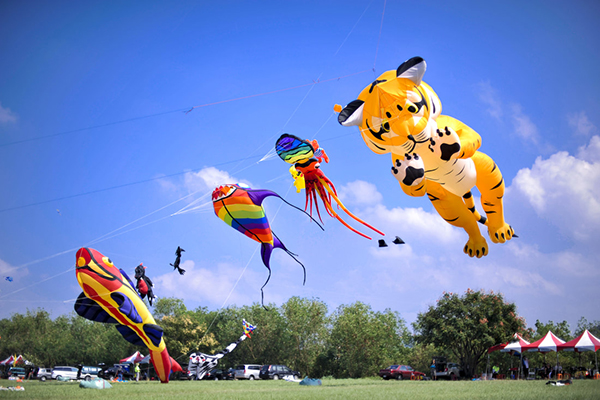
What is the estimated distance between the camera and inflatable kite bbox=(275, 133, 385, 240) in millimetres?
9000

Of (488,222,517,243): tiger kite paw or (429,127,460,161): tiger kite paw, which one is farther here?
(488,222,517,243): tiger kite paw

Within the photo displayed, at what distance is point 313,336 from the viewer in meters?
39.3

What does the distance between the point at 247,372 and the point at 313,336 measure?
33.0 feet

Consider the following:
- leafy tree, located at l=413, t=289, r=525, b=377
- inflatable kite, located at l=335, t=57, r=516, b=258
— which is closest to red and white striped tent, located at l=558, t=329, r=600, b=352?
leafy tree, located at l=413, t=289, r=525, b=377

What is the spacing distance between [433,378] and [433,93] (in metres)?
21.6

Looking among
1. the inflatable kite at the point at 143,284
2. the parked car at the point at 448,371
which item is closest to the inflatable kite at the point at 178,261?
the inflatable kite at the point at 143,284

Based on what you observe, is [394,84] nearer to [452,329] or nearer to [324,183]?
[324,183]

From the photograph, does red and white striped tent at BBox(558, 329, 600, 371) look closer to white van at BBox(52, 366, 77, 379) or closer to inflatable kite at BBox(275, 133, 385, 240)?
inflatable kite at BBox(275, 133, 385, 240)

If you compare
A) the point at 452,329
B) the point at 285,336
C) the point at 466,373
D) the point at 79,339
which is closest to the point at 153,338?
the point at 452,329

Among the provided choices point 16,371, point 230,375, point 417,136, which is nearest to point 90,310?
point 417,136

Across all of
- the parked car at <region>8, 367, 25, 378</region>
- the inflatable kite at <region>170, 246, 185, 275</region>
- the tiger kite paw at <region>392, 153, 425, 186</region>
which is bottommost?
the parked car at <region>8, 367, 25, 378</region>

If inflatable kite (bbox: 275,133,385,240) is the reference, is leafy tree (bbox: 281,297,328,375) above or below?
below

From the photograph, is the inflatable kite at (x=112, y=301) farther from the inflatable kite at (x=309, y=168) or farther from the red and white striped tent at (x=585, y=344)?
the red and white striped tent at (x=585, y=344)

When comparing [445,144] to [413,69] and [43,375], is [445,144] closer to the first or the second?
[413,69]
